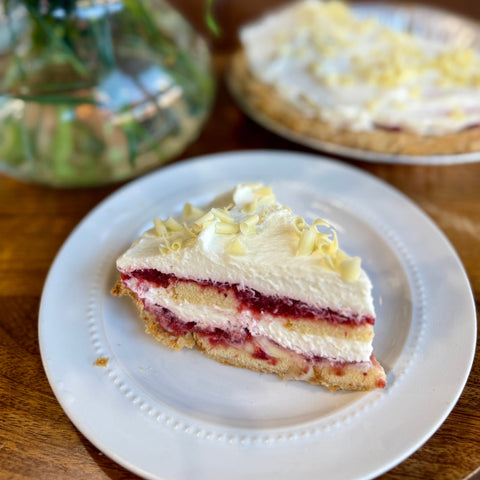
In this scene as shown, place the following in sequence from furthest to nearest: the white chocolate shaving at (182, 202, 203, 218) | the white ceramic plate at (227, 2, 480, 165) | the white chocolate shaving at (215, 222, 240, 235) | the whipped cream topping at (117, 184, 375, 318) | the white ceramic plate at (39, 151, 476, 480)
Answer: the white ceramic plate at (227, 2, 480, 165)
the white chocolate shaving at (182, 202, 203, 218)
the white chocolate shaving at (215, 222, 240, 235)
the whipped cream topping at (117, 184, 375, 318)
the white ceramic plate at (39, 151, 476, 480)

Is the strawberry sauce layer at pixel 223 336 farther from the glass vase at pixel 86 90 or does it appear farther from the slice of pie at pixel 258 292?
the glass vase at pixel 86 90

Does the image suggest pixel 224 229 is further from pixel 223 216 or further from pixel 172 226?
pixel 172 226

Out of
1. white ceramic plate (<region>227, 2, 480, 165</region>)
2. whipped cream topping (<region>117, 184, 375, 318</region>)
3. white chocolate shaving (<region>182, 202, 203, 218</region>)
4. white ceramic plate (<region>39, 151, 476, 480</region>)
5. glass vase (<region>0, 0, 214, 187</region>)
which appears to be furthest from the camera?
white ceramic plate (<region>227, 2, 480, 165</region>)

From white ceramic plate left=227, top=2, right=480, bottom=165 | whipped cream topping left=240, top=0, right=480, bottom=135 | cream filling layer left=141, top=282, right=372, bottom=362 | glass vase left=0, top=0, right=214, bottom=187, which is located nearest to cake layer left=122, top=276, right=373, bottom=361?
cream filling layer left=141, top=282, right=372, bottom=362

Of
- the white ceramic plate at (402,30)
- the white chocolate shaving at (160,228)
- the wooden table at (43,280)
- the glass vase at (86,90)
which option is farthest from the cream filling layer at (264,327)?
the white ceramic plate at (402,30)

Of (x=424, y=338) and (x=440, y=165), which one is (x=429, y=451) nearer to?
(x=424, y=338)

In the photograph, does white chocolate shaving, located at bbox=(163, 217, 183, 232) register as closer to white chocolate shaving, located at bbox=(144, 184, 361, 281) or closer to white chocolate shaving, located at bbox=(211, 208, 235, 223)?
white chocolate shaving, located at bbox=(144, 184, 361, 281)

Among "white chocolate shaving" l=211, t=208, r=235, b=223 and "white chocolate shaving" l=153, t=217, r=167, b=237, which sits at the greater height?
"white chocolate shaving" l=211, t=208, r=235, b=223
